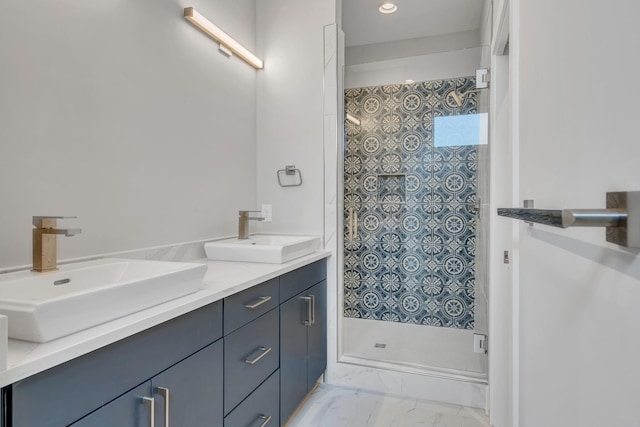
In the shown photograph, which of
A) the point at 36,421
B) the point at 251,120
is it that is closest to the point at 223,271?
the point at 36,421

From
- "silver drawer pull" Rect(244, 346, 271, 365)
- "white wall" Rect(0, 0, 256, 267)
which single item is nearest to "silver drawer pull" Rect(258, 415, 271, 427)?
"silver drawer pull" Rect(244, 346, 271, 365)

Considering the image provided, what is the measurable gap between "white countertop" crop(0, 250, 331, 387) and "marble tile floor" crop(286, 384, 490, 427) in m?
0.96

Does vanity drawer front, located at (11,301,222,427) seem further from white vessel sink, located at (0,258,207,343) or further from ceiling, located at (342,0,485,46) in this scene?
ceiling, located at (342,0,485,46)

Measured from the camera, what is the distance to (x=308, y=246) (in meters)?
2.09

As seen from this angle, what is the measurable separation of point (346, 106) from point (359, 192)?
0.64m

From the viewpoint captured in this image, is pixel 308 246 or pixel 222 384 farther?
pixel 308 246

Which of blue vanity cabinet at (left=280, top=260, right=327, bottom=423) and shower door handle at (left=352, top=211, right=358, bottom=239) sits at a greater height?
shower door handle at (left=352, top=211, right=358, bottom=239)

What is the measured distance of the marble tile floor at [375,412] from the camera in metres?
1.89

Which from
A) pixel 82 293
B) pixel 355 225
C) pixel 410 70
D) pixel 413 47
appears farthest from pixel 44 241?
pixel 413 47

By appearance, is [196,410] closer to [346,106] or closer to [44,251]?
[44,251]

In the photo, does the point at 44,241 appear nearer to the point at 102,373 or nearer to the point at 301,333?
the point at 102,373

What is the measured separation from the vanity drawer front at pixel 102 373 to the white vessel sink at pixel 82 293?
0.23ft

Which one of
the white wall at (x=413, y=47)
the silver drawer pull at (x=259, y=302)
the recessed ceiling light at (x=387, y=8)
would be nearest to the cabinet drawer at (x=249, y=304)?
the silver drawer pull at (x=259, y=302)

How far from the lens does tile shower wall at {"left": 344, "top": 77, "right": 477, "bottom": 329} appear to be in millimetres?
2637
